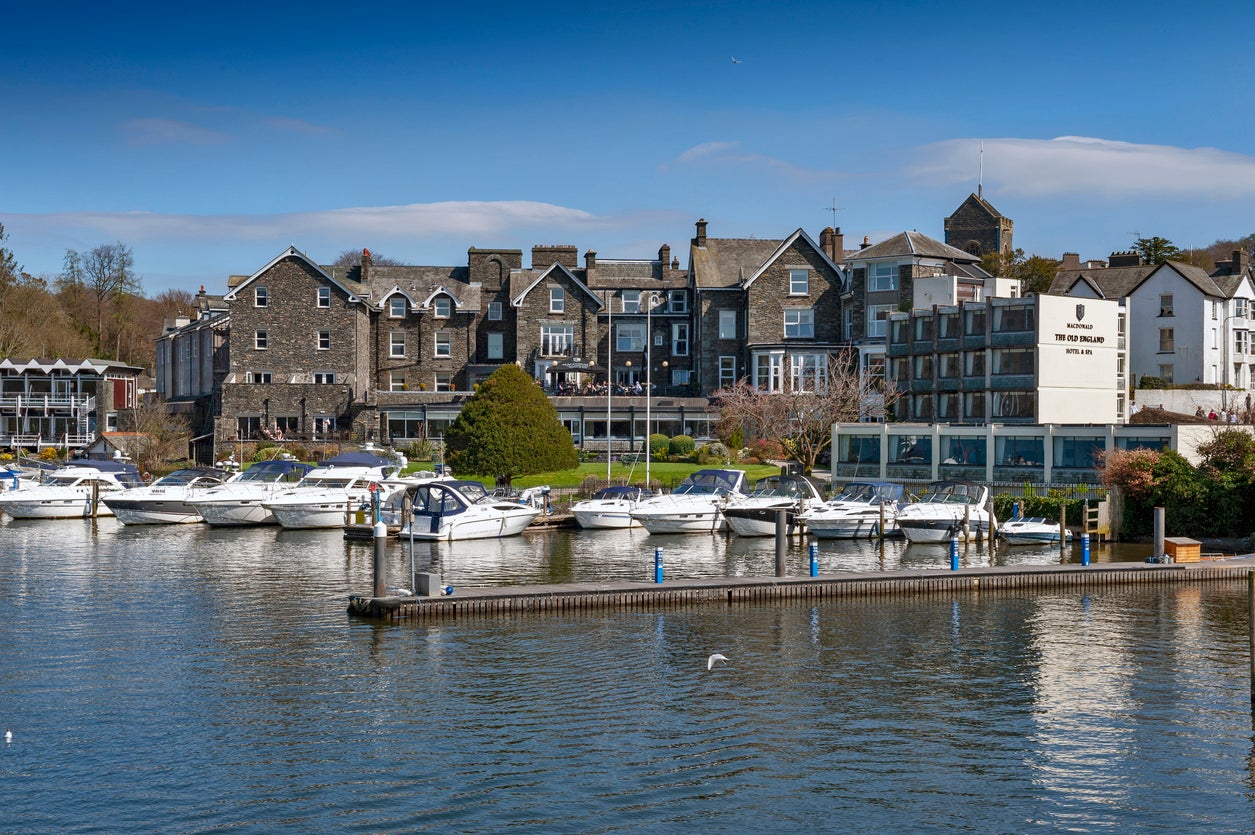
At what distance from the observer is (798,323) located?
91.2m

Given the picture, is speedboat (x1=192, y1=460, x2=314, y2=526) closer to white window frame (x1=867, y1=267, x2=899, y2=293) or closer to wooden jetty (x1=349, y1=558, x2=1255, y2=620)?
wooden jetty (x1=349, y1=558, x2=1255, y2=620)

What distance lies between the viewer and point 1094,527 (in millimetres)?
51594

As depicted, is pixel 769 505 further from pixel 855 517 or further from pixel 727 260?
pixel 727 260

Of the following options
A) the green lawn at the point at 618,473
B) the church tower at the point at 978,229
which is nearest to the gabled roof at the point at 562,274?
the green lawn at the point at 618,473

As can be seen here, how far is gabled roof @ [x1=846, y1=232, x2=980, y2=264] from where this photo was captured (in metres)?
86.0

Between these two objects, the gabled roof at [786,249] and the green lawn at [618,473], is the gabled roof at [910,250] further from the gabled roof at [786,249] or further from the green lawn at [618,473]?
the green lawn at [618,473]

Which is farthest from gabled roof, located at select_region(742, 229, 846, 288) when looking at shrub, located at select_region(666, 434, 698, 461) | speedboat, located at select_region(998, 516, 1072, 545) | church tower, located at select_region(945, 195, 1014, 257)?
speedboat, located at select_region(998, 516, 1072, 545)

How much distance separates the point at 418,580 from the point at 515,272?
64717 millimetres

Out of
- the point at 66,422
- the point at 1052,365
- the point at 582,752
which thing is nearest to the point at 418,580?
the point at 582,752

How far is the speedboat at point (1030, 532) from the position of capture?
Result: 5094 cm

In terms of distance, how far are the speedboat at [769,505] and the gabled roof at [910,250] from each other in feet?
110

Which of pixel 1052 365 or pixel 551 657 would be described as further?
pixel 1052 365

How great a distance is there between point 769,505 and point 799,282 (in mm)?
39436

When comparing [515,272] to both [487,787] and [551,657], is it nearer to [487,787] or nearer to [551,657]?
[551,657]
